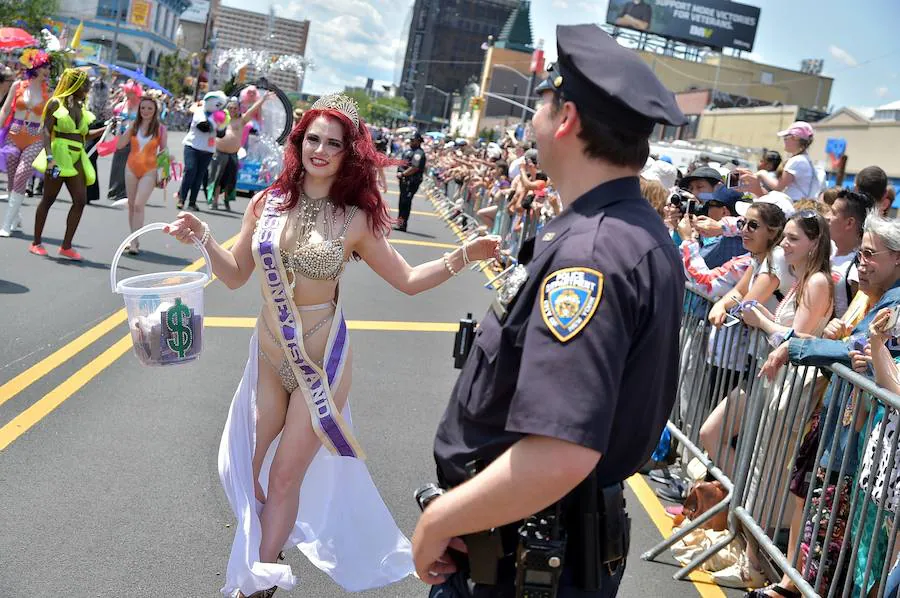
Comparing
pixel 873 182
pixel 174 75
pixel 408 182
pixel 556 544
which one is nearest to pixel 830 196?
pixel 873 182

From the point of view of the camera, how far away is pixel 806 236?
17.3ft

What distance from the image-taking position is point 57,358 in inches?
271

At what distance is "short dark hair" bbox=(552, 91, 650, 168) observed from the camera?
6.51 ft

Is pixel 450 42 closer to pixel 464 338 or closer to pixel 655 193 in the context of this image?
pixel 655 193

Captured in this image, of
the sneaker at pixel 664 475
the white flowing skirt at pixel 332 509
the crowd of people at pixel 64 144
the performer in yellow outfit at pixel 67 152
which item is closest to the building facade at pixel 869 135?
the crowd of people at pixel 64 144

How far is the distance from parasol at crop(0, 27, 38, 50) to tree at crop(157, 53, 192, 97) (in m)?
75.4

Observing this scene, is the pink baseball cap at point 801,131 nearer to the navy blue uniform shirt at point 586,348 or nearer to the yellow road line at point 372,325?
the yellow road line at point 372,325

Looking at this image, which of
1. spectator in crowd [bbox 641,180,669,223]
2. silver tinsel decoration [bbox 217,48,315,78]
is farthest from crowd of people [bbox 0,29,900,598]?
silver tinsel decoration [bbox 217,48,315,78]

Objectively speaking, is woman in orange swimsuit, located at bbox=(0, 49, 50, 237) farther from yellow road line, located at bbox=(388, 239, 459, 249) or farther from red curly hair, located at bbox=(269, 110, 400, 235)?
red curly hair, located at bbox=(269, 110, 400, 235)

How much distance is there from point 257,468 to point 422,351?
472 cm

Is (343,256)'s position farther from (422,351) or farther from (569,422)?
(422,351)

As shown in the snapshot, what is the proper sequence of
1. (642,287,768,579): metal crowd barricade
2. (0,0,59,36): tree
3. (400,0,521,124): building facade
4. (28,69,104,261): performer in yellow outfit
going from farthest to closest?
(400,0,521,124): building facade
(0,0,59,36): tree
(28,69,104,261): performer in yellow outfit
(642,287,768,579): metal crowd barricade

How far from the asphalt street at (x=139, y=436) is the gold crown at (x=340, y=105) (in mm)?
1979

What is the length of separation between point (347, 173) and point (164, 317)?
95 centimetres
